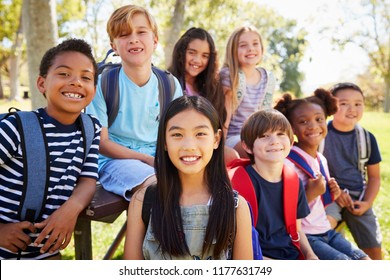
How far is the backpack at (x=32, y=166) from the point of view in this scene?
6.15 feet

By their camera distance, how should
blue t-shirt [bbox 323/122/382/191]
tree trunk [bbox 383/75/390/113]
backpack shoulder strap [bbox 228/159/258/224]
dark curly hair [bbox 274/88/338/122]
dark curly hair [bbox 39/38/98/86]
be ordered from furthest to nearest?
tree trunk [bbox 383/75/390/113] → blue t-shirt [bbox 323/122/382/191] → dark curly hair [bbox 274/88/338/122] → backpack shoulder strap [bbox 228/159/258/224] → dark curly hair [bbox 39/38/98/86]

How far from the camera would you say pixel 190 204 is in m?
1.88

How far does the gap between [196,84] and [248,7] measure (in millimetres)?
8555

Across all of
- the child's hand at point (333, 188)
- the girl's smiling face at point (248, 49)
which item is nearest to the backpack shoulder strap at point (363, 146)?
the child's hand at point (333, 188)

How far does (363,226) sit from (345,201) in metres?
0.27

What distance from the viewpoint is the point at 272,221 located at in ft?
7.34

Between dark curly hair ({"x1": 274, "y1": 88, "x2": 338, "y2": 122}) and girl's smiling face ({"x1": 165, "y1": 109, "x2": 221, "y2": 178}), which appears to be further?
dark curly hair ({"x1": 274, "y1": 88, "x2": 338, "y2": 122})

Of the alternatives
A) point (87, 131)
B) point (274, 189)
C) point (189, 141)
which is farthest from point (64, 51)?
point (274, 189)

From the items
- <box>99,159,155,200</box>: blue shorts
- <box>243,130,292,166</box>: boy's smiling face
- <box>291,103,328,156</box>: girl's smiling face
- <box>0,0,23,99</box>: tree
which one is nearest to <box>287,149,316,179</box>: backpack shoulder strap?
<box>291,103,328,156</box>: girl's smiling face

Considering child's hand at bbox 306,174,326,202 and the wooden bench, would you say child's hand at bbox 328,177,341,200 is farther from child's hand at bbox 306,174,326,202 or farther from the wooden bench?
the wooden bench

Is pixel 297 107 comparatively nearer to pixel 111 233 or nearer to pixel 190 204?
pixel 190 204

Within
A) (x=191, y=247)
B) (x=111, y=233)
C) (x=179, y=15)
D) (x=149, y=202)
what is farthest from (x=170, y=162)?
(x=179, y=15)

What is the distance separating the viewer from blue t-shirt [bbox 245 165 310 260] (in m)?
2.22

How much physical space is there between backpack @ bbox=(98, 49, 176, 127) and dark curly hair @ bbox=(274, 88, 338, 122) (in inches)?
31.9
